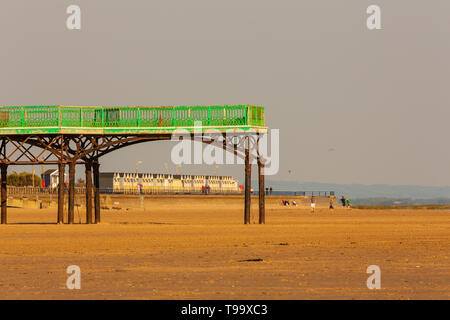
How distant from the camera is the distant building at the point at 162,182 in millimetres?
136125

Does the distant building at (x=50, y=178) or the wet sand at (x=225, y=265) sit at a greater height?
the distant building at (x=50, y=178)

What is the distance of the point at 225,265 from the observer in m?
22.6

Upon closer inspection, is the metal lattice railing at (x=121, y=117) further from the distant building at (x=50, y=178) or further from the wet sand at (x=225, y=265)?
the distant building at (x=50, y=178)

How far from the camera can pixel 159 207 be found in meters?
97.6

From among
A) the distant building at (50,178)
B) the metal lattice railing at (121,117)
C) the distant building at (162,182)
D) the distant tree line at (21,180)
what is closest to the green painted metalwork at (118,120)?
the metal lattice railing at (121,117)

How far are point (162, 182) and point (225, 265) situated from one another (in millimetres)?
127773

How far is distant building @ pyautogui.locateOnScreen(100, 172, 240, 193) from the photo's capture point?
13612 cm

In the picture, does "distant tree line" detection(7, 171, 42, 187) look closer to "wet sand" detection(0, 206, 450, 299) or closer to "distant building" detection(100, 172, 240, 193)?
"distant building" detection(100, 172, 240, 193)

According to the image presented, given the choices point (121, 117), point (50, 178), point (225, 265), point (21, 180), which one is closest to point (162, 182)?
point (50, 178)

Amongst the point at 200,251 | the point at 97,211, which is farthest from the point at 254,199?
the point at 200,251

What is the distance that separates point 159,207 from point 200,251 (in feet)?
232

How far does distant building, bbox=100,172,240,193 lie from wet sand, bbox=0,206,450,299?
9070cm

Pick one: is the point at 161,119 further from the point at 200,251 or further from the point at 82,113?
the point at 200,251

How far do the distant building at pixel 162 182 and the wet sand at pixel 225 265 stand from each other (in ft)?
298
